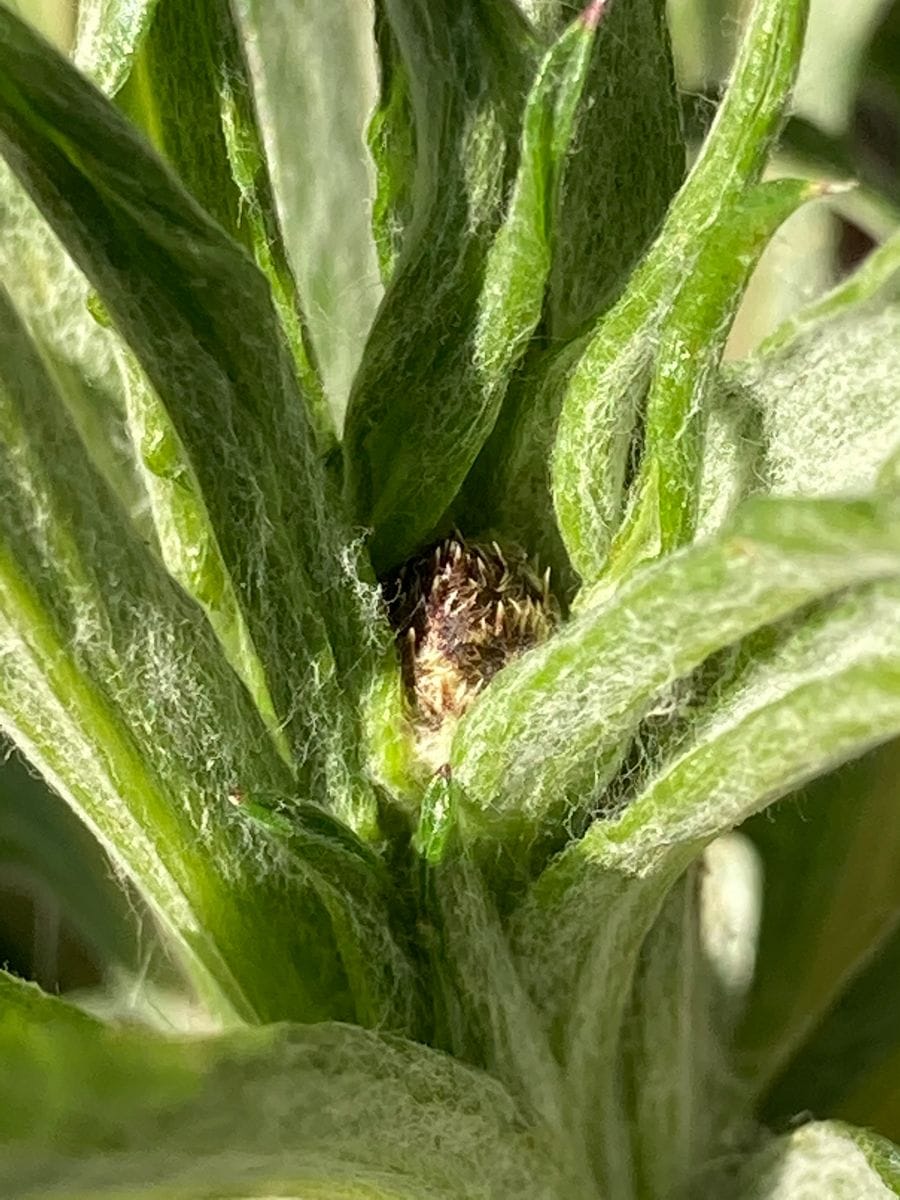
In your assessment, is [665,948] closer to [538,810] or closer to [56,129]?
[538,810]

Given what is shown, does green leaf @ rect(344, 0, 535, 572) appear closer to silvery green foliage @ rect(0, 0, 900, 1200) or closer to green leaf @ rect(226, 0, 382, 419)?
silvery green foliage @ rect(0, 0, 900, 1200)

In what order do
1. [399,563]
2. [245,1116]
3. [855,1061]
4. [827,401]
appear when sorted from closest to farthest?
[245,1116]
[827,401]
[399,563]
[855,1061]

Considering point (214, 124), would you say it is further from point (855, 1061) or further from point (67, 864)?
point (855, 1061)

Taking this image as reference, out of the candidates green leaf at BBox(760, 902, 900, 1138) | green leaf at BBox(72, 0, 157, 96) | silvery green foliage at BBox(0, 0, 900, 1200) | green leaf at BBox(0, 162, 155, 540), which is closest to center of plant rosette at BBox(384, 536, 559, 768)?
silvery green foliage at BBox(0, 0, 900, 1200)

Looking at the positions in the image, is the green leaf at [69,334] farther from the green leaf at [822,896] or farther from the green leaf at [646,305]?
the green leaf at [822,896]

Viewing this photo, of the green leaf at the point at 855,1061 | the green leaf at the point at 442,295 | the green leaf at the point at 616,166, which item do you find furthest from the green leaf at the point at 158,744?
the green leaf at the point at 855,1061

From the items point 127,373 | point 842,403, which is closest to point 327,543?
point 127,373

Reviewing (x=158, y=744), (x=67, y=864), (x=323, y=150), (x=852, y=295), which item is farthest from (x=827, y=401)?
(x=67, y=864)

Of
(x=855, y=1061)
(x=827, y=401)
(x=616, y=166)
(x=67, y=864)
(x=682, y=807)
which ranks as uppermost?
(x=616, y=166)
